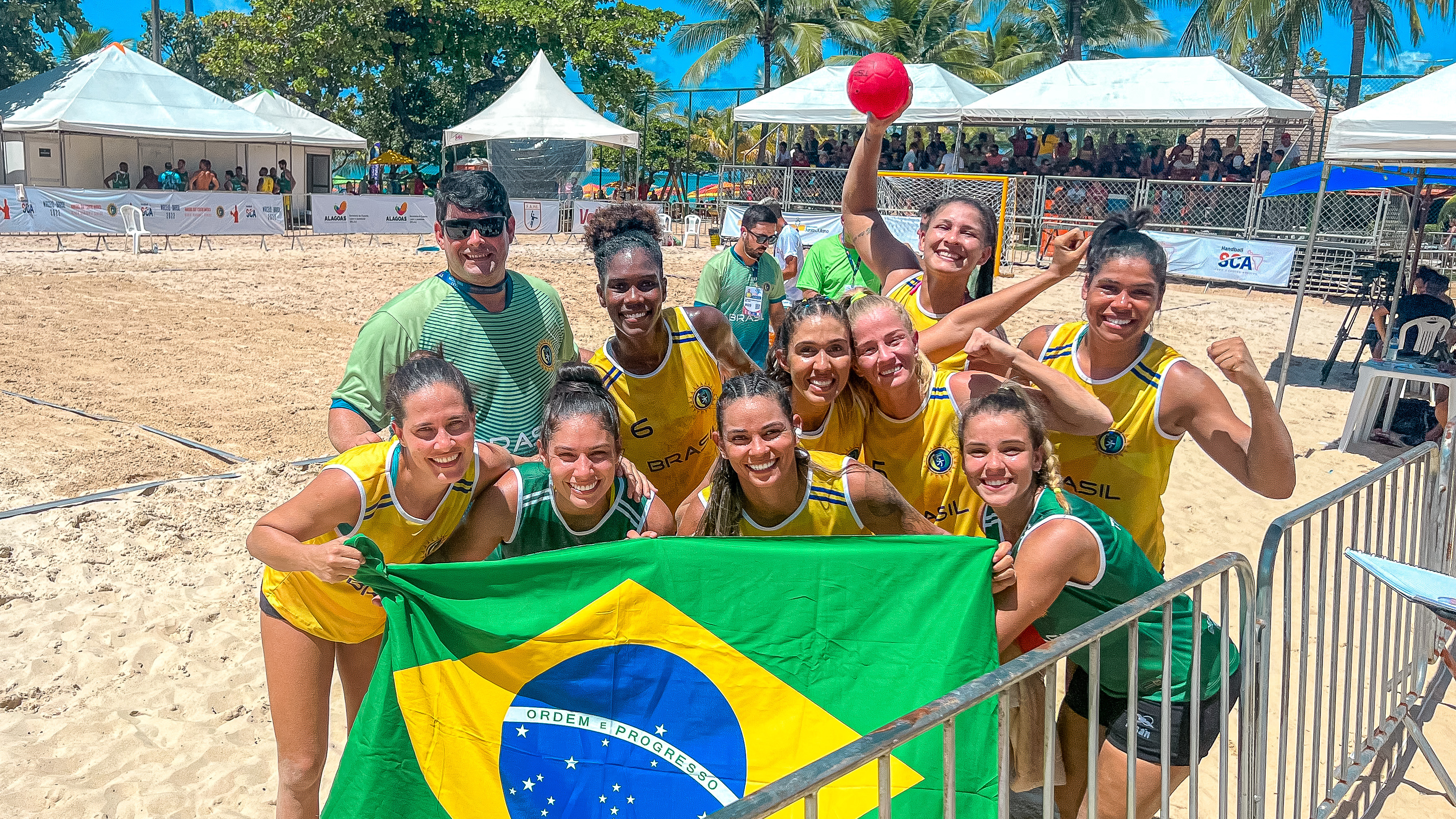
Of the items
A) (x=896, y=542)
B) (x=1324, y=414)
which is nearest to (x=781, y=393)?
(x=896, y=542)

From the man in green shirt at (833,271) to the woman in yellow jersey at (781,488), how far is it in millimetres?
3636

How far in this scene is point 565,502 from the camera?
2955 mm

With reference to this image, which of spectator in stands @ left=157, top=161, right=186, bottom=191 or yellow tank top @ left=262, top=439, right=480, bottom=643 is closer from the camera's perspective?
yellow tank top @ left=262, top=439, right=480, bottom=643

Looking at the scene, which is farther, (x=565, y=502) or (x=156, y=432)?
(x=156, y=432)

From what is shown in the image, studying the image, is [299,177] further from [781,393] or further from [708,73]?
[781,393]

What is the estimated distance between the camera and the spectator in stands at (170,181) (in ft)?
87.4

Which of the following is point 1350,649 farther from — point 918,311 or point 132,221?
point 132,221

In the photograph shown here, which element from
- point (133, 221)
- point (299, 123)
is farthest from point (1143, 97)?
point (299, 123)

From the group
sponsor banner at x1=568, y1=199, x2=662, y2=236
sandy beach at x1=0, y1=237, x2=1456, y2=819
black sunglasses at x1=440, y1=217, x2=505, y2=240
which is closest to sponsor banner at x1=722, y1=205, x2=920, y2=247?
sandy beach at x1=0, y1=237, x2=1456, y2=819

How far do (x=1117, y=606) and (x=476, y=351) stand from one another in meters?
2.19

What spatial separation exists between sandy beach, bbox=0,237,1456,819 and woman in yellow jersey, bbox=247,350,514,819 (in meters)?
1.07

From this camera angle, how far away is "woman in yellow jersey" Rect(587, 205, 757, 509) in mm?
3430

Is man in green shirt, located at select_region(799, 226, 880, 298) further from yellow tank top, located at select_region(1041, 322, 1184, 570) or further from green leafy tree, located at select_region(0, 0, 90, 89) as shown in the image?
green leafy tree, located at select_region(0, 0, 90, 89)

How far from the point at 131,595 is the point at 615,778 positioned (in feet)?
13.1
